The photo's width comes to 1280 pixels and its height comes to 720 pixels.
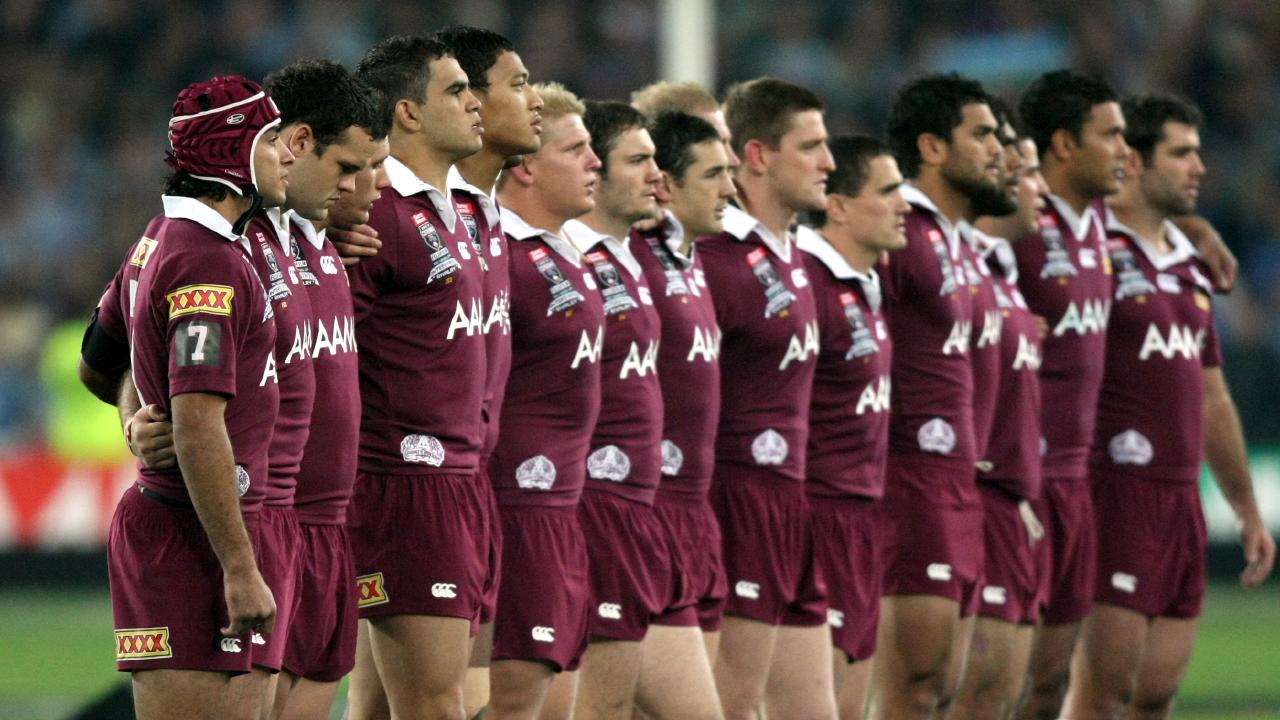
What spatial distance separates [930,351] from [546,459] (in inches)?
86.7

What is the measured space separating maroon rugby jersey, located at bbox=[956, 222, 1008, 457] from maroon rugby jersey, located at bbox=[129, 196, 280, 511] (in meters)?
3.93

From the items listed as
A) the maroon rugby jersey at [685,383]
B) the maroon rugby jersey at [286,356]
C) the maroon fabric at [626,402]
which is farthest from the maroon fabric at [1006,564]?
the maroon rugby jersey at [286,356]

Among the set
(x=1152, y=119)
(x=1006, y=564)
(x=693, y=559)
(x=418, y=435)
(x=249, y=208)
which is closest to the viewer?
(x=249, y=208)

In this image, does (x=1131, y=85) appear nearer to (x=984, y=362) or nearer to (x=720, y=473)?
(x=984, y=362)

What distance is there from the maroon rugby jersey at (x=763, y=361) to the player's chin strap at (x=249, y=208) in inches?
110

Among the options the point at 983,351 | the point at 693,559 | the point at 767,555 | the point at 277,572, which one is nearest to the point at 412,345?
the point at 277,572

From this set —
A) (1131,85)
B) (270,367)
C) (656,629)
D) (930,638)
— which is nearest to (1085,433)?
(930,638)

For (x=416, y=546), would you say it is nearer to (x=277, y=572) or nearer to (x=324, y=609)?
(x=324, y=609)

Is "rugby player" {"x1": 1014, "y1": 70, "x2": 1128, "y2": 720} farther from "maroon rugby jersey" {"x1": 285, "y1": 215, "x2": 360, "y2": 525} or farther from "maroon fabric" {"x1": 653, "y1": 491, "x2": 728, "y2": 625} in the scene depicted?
"maroon rugby jersey" {"x1": 285, "y1": 215, "x2": 360, "y2": 525}

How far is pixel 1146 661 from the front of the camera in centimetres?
943

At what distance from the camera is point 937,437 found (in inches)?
329

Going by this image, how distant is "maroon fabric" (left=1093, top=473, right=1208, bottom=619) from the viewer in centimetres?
933

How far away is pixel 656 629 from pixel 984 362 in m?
2.16

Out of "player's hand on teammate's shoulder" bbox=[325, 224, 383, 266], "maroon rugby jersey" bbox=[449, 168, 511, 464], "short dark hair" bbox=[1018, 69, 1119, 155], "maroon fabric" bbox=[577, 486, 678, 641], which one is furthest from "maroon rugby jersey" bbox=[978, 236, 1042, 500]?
"player's hand on teammate's shoulder" bbox=[325, 224, 383, 266]
